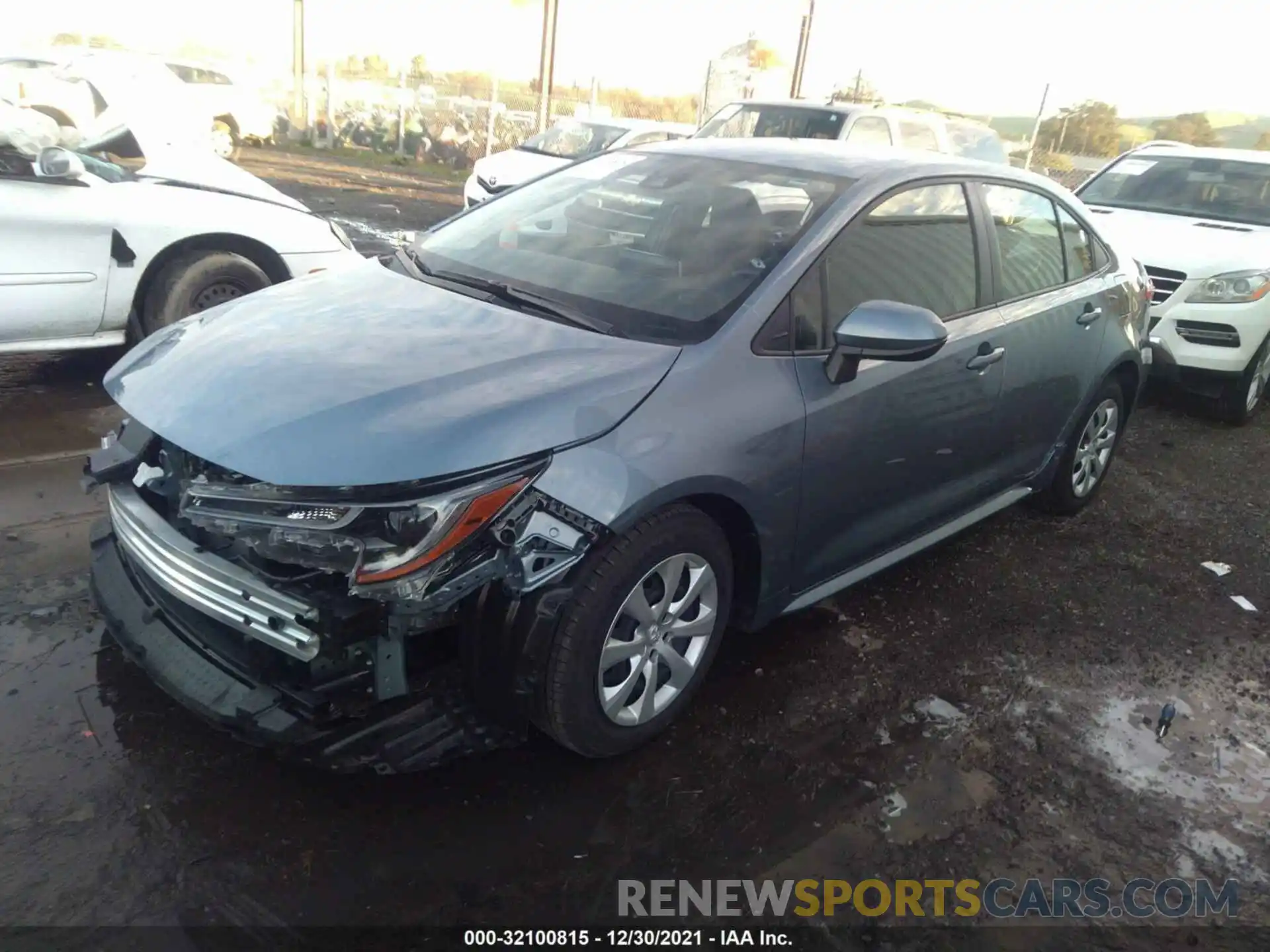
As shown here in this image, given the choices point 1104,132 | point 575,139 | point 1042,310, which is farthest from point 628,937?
point 1104,132

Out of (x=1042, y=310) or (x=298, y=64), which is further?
(x=298, y=64)

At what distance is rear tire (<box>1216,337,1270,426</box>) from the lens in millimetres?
6531

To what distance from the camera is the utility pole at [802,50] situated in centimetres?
1964

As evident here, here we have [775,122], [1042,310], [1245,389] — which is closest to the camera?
[1042,310]

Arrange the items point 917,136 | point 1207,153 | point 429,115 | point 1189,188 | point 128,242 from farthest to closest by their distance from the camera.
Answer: point 429,115 < point 917,136 < point 1207,153 < point 1189,188 < point 128,242

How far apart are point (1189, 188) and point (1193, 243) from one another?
115 cm

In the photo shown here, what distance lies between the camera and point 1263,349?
6.51m

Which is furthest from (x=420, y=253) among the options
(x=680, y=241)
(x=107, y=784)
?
(x=107, y=784)

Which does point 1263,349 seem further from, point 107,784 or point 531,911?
point 107,784

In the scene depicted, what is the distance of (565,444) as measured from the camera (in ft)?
7.98

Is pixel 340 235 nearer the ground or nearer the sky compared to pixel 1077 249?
nearer the ground

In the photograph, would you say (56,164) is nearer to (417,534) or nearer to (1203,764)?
(417,534)

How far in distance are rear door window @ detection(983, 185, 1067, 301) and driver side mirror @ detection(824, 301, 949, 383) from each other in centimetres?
106

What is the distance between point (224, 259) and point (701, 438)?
3.82 m
